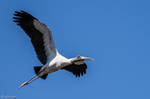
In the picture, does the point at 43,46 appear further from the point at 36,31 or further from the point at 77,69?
the point at 77,69

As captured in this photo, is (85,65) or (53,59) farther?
(85,65)

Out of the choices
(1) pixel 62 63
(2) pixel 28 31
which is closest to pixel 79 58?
(1) pixel 62 63

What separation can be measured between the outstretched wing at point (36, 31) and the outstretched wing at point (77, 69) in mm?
1437

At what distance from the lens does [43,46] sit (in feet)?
64.8

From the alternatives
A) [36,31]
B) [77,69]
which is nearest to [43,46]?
[36,31]

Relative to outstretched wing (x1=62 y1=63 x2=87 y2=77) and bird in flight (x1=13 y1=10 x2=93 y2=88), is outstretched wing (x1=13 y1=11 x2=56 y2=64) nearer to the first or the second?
bird in flight (x1=13 y1=10 x2=93 y2=88)

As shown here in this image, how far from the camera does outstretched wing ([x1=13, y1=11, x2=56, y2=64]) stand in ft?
63.7

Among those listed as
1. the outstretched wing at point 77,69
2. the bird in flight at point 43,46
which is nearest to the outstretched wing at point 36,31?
the bird in flight at point 43,46

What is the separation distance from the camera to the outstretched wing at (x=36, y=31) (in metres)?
19.4

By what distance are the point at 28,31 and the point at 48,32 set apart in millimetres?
828

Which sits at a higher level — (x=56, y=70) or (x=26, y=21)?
(x=26, y=21)

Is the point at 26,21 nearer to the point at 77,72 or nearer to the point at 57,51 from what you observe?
the point at 57,51

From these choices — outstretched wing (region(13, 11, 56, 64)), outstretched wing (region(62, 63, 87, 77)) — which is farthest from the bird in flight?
outstretched wing (region(62, 63, 87, 77))

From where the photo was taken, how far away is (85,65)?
21.1m
